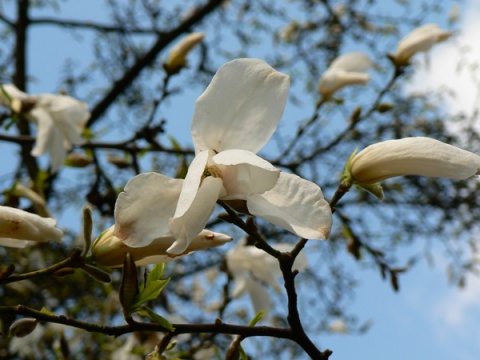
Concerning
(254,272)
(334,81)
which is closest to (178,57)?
(334,81)

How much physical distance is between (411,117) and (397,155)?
10.3 ft

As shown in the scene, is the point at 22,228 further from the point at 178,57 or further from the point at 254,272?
the point at 178,57

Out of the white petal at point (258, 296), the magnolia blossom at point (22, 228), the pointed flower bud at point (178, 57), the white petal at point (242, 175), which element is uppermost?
the white petal at point (242, 175)

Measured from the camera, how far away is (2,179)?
2713 mm

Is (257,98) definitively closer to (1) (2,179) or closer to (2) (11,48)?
(1) (2,179)

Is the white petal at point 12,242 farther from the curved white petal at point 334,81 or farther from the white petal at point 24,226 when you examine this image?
the curved white petal at point 334,81

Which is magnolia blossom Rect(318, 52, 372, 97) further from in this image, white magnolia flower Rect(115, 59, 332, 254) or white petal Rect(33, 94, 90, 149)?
white magnolia flower Rect(115, 59, 332, 254)

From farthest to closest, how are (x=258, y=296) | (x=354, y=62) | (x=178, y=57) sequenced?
(x=354, y=62), (x=178, y=57), (x=258, y=296)

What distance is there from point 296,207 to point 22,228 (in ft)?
Result: 1.02

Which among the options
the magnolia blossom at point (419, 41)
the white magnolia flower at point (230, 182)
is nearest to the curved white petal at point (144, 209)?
the white magnolia flower at point (230, 182)

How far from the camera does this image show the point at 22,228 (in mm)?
725

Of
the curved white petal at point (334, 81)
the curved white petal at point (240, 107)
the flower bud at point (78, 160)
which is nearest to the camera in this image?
the curved white petal at point (240, 107)

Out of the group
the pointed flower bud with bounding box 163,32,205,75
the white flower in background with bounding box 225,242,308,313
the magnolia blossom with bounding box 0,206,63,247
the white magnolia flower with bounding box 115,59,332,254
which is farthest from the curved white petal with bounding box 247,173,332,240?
the pointed flower bud with bounding box 163,32,205,75

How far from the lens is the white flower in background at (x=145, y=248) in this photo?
676 millimetres
